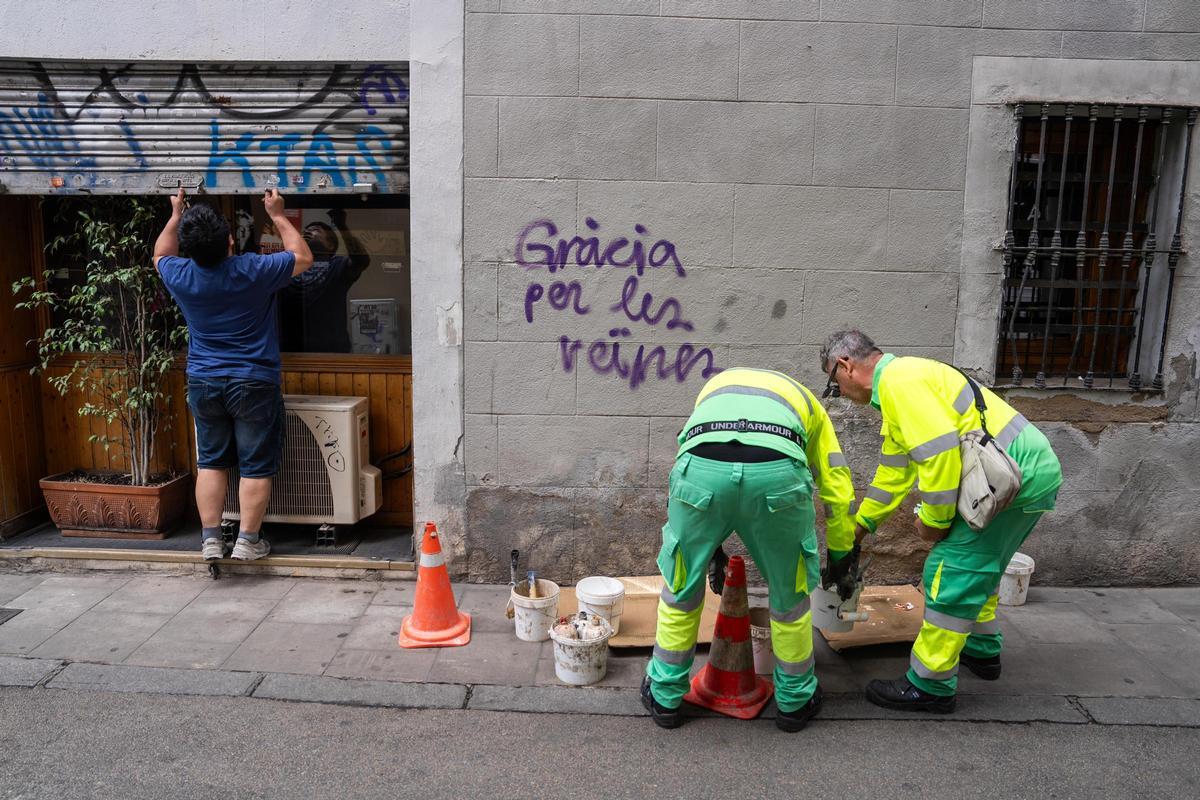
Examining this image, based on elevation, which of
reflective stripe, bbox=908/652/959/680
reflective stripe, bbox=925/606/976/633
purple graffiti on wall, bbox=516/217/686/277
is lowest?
reflective stripe, bbox=908/652/959/680

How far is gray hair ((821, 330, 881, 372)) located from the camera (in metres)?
3.72

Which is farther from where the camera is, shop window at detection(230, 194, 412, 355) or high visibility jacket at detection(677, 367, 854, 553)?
shop window at detection(230, 194, 412, 355)

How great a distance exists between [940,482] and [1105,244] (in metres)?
2.27

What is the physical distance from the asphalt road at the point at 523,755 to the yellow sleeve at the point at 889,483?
87 centimetres

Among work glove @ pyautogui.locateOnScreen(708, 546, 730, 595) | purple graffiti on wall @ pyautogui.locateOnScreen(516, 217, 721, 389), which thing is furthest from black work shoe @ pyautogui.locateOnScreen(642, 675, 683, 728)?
purple graffiti on wall @ pyautogui.locateOnScreen(516, 217, 721, 389)

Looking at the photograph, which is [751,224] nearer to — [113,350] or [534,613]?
[534,613]

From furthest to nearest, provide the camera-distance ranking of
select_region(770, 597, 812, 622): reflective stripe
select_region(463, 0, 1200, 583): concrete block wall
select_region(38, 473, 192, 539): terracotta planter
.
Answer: select_region(38, 473, 192, 539): terracotta planter → select_region(463, 0, 1200, 583): concrete block wall → select_region(770, 597, 812, 622): reflective stripe

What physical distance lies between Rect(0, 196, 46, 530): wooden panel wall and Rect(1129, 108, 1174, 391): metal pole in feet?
21.7

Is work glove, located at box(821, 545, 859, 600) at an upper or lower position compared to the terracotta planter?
upper

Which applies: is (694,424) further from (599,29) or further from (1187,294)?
(1187,294)

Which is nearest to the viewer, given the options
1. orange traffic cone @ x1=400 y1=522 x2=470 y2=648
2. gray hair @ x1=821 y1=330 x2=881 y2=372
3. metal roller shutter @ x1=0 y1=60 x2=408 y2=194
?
gray hair @ x1=821 y1=330 x2=881 y2=372

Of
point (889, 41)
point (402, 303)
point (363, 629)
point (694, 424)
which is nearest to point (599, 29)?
point (889, 41)

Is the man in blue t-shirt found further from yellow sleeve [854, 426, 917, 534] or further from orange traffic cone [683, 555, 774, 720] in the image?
yellow sleeve [854, 426, 917, 534]

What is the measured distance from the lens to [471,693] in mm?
3904
